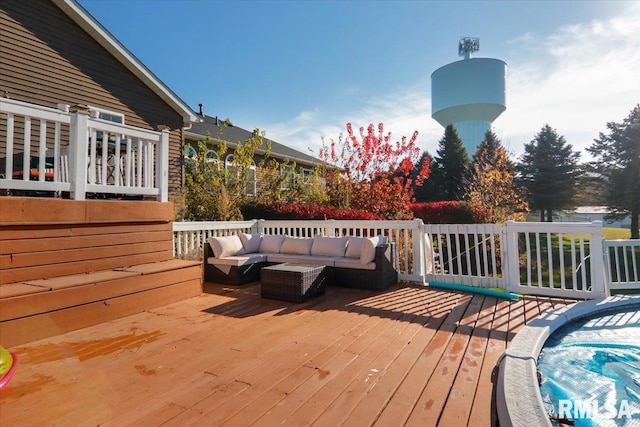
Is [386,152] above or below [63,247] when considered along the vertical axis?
above

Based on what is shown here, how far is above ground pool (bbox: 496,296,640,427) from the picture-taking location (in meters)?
1.92

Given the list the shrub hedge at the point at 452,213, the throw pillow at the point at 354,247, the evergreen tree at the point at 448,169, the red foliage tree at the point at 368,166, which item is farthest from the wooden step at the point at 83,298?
the evergreen tree at the point at 448,169

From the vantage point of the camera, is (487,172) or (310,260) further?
(487,172)

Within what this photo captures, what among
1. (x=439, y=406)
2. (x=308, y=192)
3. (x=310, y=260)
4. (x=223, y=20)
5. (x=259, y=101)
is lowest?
(x=439, y=406)

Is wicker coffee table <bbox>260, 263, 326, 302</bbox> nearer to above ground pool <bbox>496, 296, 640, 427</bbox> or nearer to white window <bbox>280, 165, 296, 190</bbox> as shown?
above ground pool <bbox>496, 296, 640, 427</bbox>

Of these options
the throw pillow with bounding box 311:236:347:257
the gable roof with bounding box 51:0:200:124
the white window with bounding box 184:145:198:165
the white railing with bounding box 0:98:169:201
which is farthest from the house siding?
the throw pillow with bounding box 311:236:347:257

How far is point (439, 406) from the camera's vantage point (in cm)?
189

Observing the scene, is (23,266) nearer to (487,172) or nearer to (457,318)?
(457,318)

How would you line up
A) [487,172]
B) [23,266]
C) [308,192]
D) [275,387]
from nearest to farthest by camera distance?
1. [275,387]
2. [23,266]
3. [308,192]
4. [487,172]

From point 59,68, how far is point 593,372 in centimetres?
1037

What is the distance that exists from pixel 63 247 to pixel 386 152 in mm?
9145

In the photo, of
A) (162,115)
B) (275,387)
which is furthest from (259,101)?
(275,387)

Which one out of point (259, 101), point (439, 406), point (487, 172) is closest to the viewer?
point (439, 406)

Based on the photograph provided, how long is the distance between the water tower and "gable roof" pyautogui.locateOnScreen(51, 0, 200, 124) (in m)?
26.2
